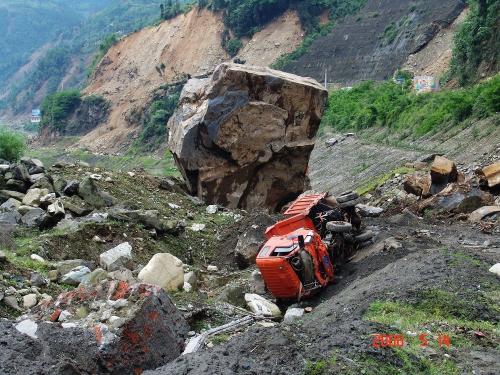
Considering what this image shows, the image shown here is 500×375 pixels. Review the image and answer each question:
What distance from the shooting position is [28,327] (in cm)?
474

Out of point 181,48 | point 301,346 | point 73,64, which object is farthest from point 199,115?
point 73,64

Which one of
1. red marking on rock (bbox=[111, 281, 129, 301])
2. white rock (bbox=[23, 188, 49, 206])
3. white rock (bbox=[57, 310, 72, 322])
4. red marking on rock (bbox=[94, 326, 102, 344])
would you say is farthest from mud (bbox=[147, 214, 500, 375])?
white rock (bbox=[23, 188, 49, 206])

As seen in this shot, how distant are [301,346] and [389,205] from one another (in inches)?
357

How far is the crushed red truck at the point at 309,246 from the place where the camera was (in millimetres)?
7031

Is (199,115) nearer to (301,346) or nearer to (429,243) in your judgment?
(429,243)

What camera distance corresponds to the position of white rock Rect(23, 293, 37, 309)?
20.1 ft

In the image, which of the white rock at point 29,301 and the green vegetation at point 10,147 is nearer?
the white rock at point 29,301

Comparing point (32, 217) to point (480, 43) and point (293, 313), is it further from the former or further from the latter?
point (480, 43)

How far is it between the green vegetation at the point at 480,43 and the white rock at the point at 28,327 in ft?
78.3

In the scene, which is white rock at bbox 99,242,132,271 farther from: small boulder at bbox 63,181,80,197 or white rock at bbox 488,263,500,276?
white rock at bbox 488,263,500,276

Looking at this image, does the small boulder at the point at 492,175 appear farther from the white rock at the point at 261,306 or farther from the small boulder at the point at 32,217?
the small boulder at the point at 32,217

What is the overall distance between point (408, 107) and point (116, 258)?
68.8 ft

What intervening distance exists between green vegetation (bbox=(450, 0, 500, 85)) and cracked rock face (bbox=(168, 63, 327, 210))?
1393 cm
